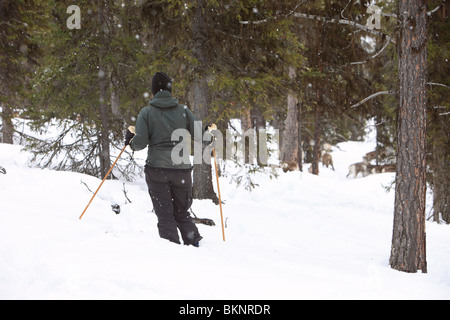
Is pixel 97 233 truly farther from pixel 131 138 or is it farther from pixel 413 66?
pixel 413 66

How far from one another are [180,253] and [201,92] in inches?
230

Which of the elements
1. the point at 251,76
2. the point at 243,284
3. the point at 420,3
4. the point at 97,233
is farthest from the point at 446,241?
the point at 97,233

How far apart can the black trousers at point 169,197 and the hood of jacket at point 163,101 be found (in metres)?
0.84

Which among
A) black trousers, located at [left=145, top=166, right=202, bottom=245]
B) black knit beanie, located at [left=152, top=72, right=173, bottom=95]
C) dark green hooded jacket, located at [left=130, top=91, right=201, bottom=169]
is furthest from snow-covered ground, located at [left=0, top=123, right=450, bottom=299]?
black knit beanie, located at [left=152, top=72, right=173, bottom=95]

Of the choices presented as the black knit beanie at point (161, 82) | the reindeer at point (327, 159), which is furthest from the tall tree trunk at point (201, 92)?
the reindeer at point (327, 159)

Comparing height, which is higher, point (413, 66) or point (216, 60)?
point (216, 60)

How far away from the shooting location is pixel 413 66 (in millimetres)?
5133

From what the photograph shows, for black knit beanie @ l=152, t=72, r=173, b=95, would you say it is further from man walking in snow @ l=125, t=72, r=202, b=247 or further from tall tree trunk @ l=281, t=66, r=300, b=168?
tall tree trunk @ l=281, t=66, r=300, b=168

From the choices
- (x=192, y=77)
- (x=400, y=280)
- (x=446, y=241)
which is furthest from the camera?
(x=192, y=77)

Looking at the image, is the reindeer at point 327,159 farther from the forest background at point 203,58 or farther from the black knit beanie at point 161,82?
the black knit beanie at point 161,82

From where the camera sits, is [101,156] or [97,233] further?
[101,156]

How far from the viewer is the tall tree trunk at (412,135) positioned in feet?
16.8

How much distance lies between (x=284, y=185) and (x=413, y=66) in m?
8.67
